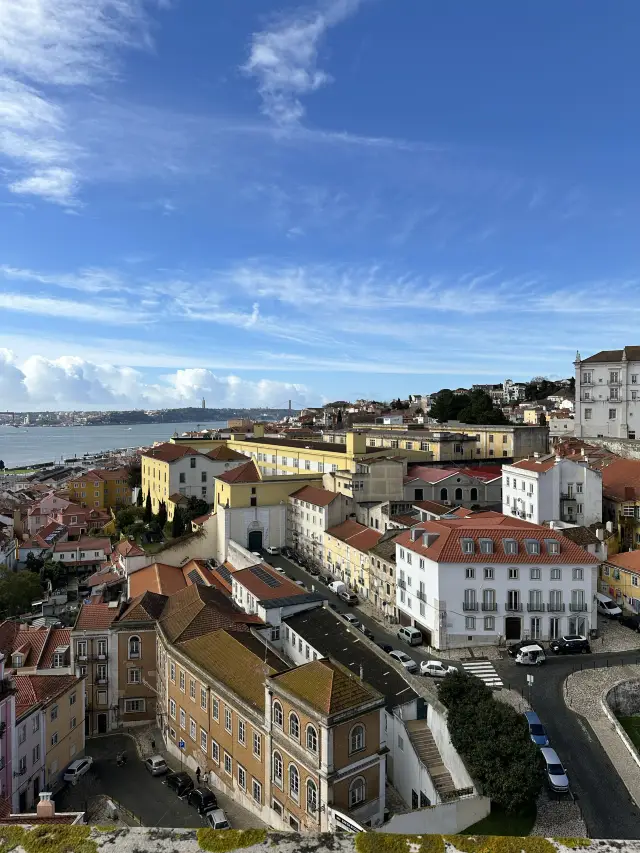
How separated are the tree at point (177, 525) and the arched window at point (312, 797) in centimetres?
3232

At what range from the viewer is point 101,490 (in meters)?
71.8

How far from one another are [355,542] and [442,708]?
14.8 m

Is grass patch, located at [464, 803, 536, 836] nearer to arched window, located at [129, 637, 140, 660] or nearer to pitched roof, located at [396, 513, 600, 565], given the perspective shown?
pitched roof, located at [396, 513, 600, 565]

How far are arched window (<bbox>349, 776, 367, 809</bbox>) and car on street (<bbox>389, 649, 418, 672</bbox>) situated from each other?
7279 millimetres

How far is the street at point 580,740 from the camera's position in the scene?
14.6 metres

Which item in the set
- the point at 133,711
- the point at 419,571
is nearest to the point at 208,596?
the point at 133,711

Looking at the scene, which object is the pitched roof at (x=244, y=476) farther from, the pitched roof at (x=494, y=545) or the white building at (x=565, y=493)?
the white building at (x=565, y=493)

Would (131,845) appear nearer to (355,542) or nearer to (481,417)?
(355,542)

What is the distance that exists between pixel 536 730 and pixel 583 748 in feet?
4.47

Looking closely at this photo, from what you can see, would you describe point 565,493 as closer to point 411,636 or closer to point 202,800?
point 411,636

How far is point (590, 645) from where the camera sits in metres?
23.4

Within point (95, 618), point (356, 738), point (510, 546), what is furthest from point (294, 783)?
point (510, 546)

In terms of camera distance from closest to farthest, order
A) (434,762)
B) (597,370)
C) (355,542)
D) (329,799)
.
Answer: (329,799), (434,762), (355,542), (597,370)

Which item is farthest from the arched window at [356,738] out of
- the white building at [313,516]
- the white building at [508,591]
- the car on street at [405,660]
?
the white building at [313,516]
